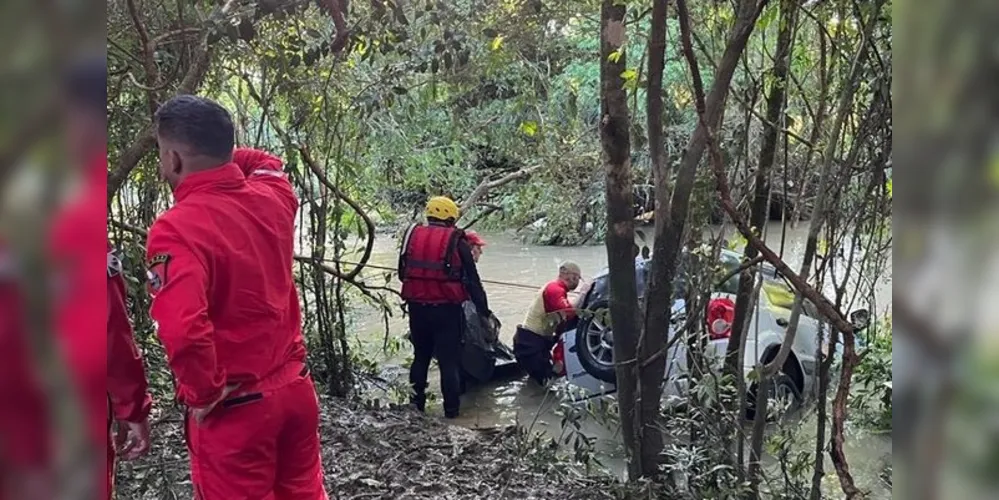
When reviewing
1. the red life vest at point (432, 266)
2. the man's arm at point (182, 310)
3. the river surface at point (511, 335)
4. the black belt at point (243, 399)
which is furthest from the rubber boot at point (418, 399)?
the man's arm at point (182, 310)

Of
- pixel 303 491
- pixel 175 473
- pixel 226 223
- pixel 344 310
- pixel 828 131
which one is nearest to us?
pixel 226 223

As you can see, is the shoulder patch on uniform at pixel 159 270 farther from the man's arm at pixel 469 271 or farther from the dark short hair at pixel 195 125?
the man's arm at pixel 469 271

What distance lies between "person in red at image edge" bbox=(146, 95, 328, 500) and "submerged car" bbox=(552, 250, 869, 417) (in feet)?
6.23

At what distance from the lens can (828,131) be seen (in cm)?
388

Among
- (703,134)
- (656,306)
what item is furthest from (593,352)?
(703,134)

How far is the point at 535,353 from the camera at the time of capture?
276 inches

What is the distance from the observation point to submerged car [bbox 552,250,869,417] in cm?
468

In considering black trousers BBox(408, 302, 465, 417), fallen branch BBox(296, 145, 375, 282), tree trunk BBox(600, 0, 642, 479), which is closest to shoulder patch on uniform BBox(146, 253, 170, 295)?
tree trunk BBox(600, 0, 642, 479)

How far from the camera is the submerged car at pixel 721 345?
4676 mm

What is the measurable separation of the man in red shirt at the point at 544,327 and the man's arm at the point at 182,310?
418 cm
